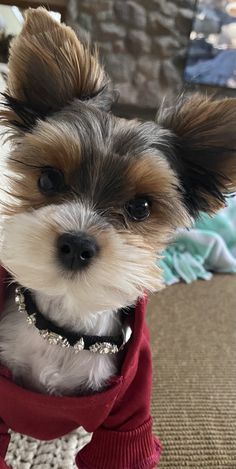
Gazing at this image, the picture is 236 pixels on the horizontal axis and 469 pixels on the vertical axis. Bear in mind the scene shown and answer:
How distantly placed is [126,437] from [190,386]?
0.53 meters

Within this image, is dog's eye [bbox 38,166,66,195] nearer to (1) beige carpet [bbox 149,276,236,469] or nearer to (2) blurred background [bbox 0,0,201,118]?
(1) beige carpet [bbox 149,276,236,469]

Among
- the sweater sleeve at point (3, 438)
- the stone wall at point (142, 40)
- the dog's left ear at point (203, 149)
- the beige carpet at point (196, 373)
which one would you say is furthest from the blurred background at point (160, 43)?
the sweater sleeve at point (3, 438)

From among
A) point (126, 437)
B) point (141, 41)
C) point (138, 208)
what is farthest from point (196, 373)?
point (141, 41)

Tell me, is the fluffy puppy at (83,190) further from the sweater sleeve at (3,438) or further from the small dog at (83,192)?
the sweater sleeve at (3,438)

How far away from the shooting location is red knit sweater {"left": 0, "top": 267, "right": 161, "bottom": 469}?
108cm

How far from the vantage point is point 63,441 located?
55.2 inches

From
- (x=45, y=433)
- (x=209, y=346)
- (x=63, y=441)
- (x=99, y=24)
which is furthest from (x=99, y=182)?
(x=99, y=24)

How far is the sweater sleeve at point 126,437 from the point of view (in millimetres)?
1125

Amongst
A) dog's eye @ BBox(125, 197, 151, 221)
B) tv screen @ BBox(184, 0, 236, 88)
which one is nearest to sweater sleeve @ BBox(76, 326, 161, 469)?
dog's eye @ BBox(125, 197, 151, 221)

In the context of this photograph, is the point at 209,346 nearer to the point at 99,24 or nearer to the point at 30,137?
the point at 30,137

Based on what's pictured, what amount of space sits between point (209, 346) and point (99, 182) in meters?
1.02

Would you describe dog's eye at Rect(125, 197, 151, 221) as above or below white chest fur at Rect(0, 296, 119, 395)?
above

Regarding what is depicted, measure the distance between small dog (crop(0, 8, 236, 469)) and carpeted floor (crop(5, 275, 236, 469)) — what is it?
0.92 feet

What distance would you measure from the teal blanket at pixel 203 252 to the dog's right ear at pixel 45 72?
124 centimetres
